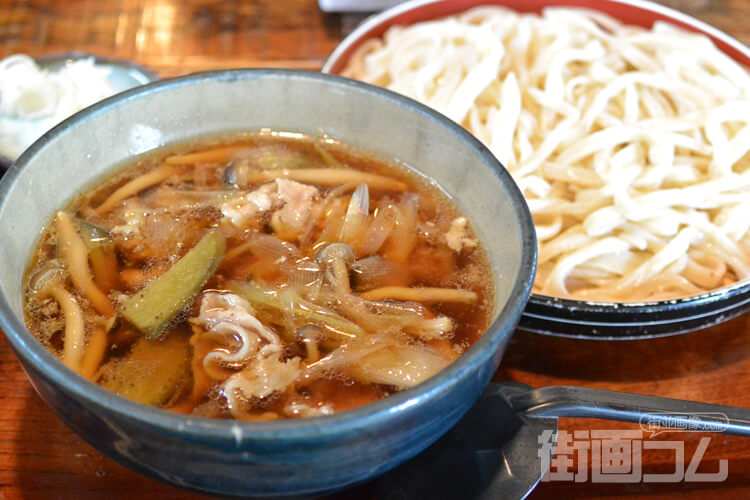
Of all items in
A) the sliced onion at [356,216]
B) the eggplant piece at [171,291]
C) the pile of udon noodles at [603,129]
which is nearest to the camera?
the eggplant piece at [171,291]

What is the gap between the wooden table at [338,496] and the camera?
1.38 metres

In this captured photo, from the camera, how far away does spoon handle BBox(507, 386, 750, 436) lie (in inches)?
48.4

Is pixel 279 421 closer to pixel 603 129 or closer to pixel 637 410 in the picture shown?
pixel 637 410

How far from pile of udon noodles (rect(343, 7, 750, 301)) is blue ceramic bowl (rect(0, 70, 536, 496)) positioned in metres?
0.54

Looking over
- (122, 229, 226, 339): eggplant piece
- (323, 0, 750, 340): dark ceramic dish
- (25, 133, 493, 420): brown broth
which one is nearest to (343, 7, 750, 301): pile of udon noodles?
(323, 0, 750, 340): dark ceramic dish

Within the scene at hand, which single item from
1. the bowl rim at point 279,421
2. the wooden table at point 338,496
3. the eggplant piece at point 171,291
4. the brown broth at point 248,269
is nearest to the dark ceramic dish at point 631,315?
the wooden table at point 338,496

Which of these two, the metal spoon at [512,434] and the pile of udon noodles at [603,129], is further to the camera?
the pile of udon noodles at [603,129]

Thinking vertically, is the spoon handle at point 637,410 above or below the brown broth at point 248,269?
below

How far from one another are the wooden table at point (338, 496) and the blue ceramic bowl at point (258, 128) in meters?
0.36

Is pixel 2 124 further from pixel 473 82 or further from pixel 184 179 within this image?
pixel 473 82

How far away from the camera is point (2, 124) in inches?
85.5

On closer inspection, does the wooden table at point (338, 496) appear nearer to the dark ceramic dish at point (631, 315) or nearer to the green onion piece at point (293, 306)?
the dark ceramic dish at point (631, 315)

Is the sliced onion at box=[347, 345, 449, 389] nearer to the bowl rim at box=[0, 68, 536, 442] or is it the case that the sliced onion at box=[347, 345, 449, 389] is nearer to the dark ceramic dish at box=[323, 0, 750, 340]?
the bowl rim at box=[0, 68, 536, 442]

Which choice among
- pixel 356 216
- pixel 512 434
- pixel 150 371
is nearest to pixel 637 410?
pixel 512 434
